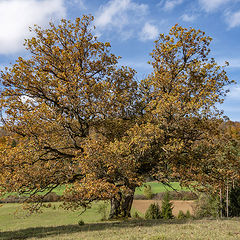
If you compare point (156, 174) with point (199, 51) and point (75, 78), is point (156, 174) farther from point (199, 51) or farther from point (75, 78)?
point (199, 51)

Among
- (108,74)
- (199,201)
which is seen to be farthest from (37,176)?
(199,201)

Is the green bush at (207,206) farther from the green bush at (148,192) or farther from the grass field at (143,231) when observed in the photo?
the grass field at (143,231)

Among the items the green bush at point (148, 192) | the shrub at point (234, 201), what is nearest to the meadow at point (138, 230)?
the shrub at point (234, 201)

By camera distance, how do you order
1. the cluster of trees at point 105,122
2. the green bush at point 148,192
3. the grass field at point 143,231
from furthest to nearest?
1. the green bush at point 148,192
2. the cluster of trees at point 105,122
3. the grass field at point 143,231

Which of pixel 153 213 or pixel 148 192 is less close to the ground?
pixel 148 192

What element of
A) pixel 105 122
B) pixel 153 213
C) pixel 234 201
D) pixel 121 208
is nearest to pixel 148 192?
pixel 234 201

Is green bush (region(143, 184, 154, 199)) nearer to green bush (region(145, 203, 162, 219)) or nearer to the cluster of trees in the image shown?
green bush (region(145, 203, 162, 219))

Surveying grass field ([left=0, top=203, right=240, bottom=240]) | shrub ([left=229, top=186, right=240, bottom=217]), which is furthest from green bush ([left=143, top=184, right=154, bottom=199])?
grass field ([left=0, top=203, right=240, bottom=240])

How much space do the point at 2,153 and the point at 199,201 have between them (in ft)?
101

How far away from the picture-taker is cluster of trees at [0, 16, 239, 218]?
47.4 feet

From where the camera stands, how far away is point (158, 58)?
711 inches

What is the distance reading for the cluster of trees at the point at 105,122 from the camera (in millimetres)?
14461

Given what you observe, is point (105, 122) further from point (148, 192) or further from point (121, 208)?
point (148, 192)

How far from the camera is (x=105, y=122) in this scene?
16906 millimetres
